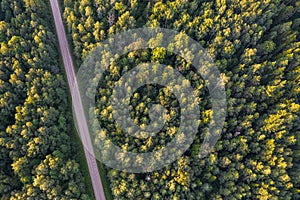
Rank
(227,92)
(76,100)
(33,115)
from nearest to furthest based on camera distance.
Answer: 1. (33,115)
2. (227,92)
3. (76,100)

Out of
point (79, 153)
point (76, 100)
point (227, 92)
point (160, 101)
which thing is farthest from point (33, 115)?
point (227, 92)

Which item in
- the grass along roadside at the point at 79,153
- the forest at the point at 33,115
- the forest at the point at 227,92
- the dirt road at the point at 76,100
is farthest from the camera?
the dirt road at the point at 76,100

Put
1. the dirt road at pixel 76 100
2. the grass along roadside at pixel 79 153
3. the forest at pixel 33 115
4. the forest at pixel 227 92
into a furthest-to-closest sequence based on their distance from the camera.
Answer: the dirt road at pixel 76 100 < the grass along roadside at pixel 79 153 < the forest at pixel 227 92 < the forest at pixel 33 115

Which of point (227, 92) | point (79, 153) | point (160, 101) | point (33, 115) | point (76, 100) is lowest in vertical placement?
point (79, 153)

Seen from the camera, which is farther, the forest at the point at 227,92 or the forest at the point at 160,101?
the forest at the point at 227,92

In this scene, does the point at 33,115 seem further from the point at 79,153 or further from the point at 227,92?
the point at 227,92

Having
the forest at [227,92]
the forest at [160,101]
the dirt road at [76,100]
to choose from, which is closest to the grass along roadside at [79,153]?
the forest at [160,101]

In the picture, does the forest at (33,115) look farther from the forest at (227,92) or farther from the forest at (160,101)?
the forest at (227,92)
